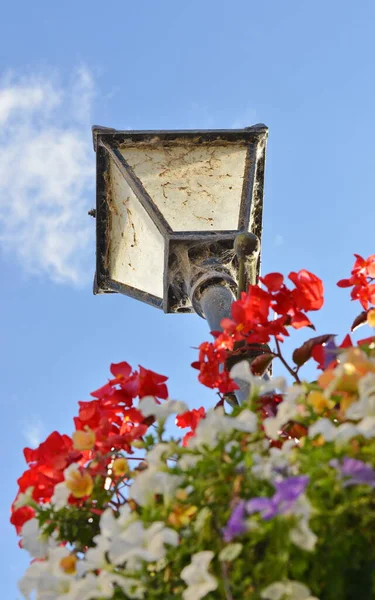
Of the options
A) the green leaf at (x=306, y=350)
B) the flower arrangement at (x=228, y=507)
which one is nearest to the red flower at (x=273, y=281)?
the green leaf at (x=306, y=350)

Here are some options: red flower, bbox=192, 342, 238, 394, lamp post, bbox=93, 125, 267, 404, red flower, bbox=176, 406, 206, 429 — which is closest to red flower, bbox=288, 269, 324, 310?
red flower, bbox=192, 342, 238, 394

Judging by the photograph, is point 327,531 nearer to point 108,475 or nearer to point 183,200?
point 108,475

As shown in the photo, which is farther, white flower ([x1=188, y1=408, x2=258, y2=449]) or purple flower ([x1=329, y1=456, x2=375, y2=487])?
white flower ([x1=188, y1=408, x2=258, y2=449])

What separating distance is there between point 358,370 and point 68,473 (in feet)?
1.89

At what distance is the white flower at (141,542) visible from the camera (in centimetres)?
112

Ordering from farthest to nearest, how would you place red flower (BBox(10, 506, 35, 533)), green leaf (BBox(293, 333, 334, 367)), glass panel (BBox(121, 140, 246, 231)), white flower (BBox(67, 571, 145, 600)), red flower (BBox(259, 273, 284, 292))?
glass panel (BBox(121, 140, 246, 231)) < red flower (BBox(259, 273, 284, 292)) < green leaf (BBox(293, 333, 334, 367)) < red flower (BBox(10, 506, 35, 533)) < white flower (BBox(67, 571, 145, 600))

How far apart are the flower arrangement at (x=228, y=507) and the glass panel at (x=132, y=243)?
3.26 metres

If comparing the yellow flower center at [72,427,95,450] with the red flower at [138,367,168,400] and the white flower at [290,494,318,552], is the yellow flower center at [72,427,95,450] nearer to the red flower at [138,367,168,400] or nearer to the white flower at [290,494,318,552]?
the red flower at [138,367,168,400]

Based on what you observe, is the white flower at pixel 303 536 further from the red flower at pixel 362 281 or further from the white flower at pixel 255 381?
the red flower at pixel 362 281

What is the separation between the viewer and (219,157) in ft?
16.6

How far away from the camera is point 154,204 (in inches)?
188

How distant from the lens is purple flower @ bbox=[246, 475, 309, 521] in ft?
3.44

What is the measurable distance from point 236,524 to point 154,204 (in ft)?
12.4

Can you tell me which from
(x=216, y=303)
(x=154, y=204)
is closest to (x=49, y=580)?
(x=216, y=303)
